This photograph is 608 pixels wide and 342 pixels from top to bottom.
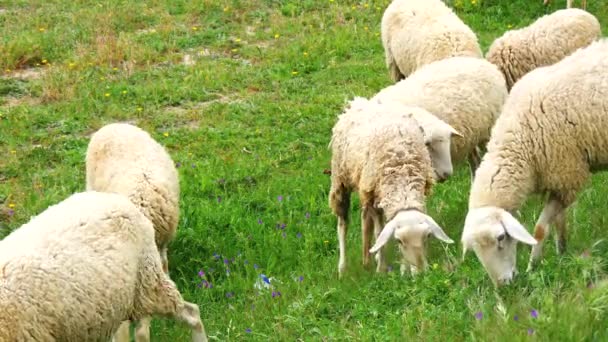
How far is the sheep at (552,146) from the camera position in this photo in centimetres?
621

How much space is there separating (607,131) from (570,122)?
0.84ft

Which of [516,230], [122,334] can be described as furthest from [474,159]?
[122,334]

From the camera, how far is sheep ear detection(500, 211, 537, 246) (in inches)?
221

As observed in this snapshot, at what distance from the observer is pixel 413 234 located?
19.9ft

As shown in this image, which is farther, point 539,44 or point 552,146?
point 539,44

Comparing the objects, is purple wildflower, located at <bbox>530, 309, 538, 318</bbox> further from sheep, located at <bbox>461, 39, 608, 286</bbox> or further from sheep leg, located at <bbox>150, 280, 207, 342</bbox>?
sheep leg, located at <bbox>150, 280, 207, 342</bbox>

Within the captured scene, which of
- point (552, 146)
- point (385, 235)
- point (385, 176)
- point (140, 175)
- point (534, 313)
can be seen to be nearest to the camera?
point (534, 313)

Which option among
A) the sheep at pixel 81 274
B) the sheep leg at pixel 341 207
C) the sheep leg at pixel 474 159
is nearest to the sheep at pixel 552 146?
the sheep leg at pixel 341 207

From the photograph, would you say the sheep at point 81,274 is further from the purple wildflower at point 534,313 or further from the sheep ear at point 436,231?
the purple wildflower at point 534,313

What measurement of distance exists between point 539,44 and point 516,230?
13.3ft

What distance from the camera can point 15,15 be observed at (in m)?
14.8

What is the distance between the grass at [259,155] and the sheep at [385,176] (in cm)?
25

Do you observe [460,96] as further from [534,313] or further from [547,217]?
[534,313]

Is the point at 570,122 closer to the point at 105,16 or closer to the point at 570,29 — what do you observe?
the point at 570,29
